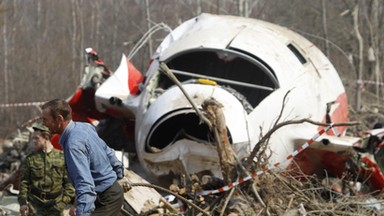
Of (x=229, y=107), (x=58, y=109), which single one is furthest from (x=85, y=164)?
(x=229, y=107)

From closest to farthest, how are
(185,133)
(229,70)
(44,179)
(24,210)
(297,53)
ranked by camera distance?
(24,210) → (44,179) → (185,133) → (297,53) → (229,70)

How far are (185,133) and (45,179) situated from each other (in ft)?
7.82

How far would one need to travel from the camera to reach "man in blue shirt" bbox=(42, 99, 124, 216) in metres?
4.56

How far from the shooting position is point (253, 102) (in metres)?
9.25

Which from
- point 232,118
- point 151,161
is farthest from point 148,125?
point 232,118

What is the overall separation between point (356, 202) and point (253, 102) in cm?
263

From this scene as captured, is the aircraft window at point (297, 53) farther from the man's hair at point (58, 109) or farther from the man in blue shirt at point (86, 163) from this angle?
the man's hair at point (58, 109)

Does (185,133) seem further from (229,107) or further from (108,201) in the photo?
(108,201)

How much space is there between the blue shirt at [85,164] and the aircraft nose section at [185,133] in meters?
2.76

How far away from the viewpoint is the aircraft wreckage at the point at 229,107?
761cm

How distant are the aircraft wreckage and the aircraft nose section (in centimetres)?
1

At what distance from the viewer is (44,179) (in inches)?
244

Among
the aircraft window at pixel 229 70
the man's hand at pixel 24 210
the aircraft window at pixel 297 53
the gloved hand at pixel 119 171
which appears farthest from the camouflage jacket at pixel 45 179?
the aircraft window at pixel 297 53

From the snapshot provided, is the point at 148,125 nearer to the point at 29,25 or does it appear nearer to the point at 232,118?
the point at 232,118
